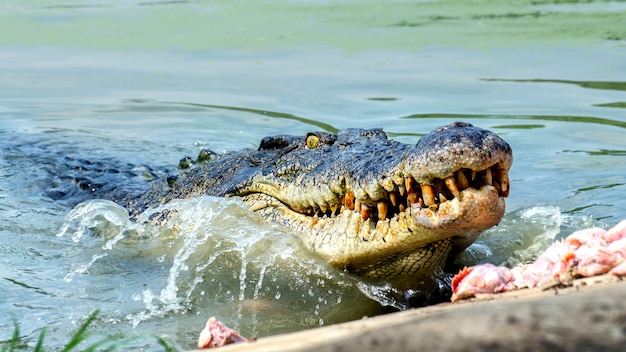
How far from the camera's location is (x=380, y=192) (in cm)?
370

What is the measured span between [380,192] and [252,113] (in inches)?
224

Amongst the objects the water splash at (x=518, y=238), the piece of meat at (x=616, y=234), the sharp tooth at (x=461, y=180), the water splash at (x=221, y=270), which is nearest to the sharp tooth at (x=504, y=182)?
the sharp tooth at (x=461, y=180)

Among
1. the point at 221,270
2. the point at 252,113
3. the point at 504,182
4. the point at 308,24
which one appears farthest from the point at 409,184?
the point at 308,24

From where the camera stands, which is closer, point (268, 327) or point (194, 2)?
point (268, 327)

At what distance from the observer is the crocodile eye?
4648mm

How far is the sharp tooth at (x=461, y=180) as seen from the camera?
3.39 m

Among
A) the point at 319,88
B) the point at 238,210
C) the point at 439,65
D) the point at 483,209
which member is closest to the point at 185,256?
the point at 238,210

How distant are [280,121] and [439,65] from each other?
2.59 meters

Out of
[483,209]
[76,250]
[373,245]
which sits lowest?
[76,250]

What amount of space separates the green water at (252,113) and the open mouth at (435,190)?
558mm

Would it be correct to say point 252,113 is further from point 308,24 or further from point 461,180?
point 461,180

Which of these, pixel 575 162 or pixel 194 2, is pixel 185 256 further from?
pixel 194 2

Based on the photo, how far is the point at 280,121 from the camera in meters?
9.02

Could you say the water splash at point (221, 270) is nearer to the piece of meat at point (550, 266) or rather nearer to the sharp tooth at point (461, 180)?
the sharp tooth at point (461, 180)
